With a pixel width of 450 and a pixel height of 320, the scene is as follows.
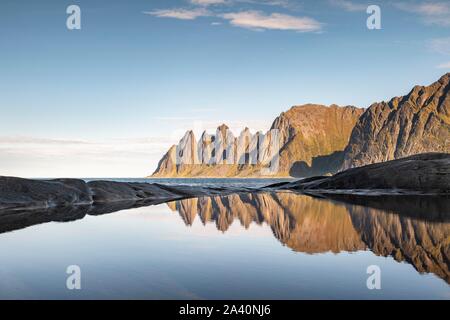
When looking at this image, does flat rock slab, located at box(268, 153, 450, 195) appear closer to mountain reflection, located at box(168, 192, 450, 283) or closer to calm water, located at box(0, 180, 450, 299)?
mountain reflection, located at box(168, 192, 450, 283)

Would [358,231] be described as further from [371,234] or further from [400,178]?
[400,178]

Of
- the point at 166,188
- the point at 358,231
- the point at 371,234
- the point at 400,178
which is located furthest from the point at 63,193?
the point at 400,178

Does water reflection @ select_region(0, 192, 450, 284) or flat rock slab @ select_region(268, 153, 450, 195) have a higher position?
flat rock slab @ select_region(268, 153, 450, 195)

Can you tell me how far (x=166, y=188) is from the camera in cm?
4753

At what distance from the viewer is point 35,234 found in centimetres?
1503

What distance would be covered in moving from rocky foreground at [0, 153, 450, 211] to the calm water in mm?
8729

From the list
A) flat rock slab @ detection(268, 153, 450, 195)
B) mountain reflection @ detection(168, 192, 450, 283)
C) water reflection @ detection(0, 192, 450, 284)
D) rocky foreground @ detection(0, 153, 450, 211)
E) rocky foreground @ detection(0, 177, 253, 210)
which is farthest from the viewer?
flat rock slab @ detection(268, 153, 450, 195)

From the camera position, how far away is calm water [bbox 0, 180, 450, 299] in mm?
7461

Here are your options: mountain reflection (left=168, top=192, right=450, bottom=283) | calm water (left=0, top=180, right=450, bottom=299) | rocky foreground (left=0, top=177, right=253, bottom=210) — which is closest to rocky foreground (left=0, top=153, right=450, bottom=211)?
rocky foreground (left=0, top=177, right=253, bottom=210)

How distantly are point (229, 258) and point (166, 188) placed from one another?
37.4m
